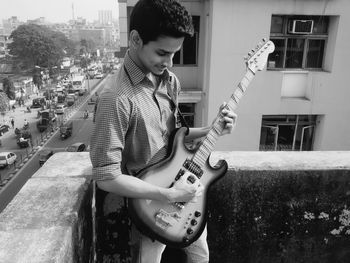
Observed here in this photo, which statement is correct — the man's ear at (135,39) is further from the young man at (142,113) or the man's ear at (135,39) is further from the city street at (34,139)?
the city street at (34,139)

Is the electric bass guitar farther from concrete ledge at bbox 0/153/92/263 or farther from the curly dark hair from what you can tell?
the curly dark hair

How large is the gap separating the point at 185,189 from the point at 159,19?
82 centimetres

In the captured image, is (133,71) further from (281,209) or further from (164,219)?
(281,209)

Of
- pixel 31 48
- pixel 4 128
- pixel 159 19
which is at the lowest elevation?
pixel 4 128

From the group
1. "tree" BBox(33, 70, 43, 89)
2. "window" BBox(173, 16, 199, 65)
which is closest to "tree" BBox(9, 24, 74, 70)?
"tree" BBox(33, 70, 43, 89)

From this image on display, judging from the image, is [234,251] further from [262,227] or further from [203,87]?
[203,87]

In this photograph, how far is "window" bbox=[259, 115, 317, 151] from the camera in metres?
11.2

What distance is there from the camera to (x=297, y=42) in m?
10.4

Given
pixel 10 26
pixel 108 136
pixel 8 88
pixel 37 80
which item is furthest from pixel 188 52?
pixel 10 26

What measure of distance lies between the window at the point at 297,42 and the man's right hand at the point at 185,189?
9.17 m

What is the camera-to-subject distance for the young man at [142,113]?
1.60m

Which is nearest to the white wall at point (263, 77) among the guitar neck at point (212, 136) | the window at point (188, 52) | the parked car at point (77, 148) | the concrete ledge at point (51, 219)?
the window at point (188, 52)

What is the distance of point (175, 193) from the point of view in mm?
1731

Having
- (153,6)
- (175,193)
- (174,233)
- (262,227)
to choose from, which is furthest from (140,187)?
(262,227)
